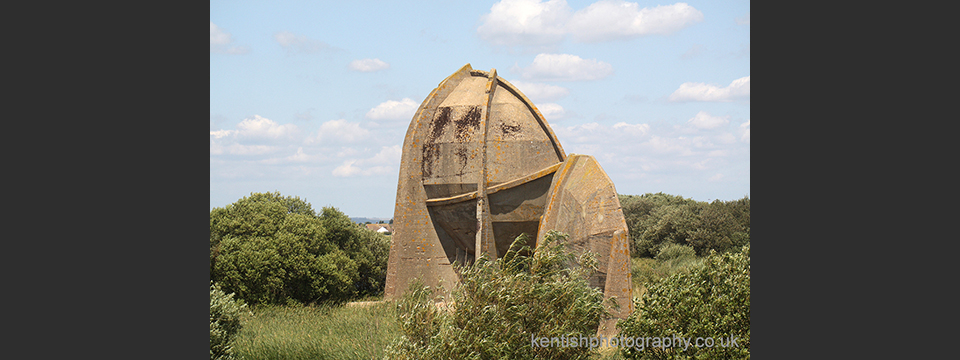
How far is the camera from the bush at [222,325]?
12.9 meters

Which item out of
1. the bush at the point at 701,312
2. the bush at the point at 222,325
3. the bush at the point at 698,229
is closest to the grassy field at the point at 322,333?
the bush at the point at 701,312

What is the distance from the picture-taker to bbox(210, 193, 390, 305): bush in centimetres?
2109

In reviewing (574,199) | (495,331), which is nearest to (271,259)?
(574,199)

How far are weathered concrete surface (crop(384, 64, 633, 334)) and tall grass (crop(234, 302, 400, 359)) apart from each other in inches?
51.3

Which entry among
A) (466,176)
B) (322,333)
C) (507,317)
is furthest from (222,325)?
(466,176)

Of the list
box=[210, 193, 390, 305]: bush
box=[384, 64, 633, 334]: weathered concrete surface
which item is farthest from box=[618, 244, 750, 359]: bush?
box=[210, 193, 390, 305]: bush

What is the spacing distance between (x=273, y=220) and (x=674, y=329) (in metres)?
14.4

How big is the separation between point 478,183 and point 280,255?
8151mm

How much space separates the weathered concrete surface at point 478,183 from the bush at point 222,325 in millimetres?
4240

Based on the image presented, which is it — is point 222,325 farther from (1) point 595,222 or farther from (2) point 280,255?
(2) point 280,255

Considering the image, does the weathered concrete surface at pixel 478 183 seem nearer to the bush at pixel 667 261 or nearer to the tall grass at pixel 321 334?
the tall grass at pixel 321 334

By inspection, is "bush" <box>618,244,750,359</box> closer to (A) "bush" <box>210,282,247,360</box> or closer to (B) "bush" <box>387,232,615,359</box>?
(B) "bush" <box>387,232,615,359</box>

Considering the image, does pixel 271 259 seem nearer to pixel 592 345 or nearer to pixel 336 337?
pixel 336 337

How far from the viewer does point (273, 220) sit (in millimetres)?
22547
